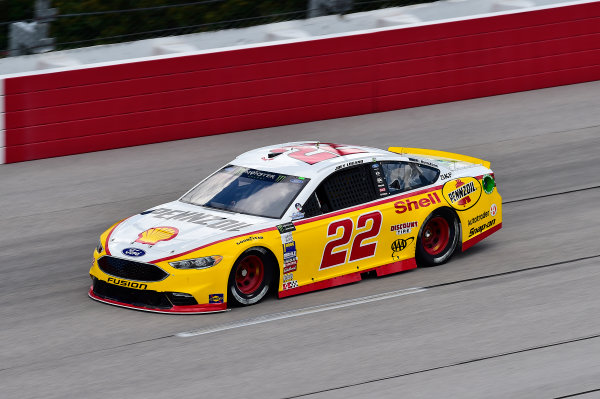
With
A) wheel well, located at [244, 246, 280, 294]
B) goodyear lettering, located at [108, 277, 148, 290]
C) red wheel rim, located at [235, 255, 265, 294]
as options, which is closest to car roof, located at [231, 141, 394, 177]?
wheel well, located at [244, 246, 280, 294]

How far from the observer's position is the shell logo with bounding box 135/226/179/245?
32.6 ft

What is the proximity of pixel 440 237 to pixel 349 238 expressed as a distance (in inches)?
55.6

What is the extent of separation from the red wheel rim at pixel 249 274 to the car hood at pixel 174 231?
0.96 ft

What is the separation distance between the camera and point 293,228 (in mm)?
10234

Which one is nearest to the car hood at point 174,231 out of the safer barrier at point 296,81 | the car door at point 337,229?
the car door at point 337,229

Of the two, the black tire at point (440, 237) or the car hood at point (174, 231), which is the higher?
the car hood at point (174, 231)

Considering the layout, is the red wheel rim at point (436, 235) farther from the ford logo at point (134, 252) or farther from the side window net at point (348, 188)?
the ford logo at point (134, 252)

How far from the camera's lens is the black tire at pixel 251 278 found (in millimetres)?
9898

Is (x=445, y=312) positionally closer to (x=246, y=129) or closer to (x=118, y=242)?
(x=118, y=242)

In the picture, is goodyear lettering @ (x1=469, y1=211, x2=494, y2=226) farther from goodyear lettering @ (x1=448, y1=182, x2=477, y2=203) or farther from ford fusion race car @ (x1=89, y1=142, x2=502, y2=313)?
goodyear lettering @ (x1=448, y1=182, x2=477, y2=203)

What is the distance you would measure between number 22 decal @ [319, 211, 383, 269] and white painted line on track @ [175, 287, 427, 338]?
0.48m

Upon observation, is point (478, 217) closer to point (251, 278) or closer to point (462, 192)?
point (462, 192)

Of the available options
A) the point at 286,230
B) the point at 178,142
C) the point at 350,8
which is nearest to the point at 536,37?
the point at 350,8

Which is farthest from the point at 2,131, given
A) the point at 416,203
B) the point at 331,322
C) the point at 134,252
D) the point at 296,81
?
the point at 331,322
